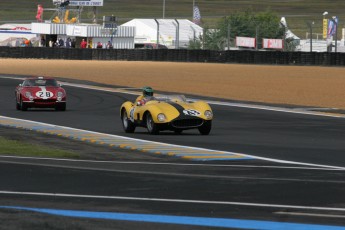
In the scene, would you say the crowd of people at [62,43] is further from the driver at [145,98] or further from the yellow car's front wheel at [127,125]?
the driver at [145,98]

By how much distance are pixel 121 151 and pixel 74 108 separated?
620 inches

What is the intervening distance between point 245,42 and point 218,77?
19.3 meters

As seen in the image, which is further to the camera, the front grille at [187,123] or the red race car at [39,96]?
the red race car at [39,96]

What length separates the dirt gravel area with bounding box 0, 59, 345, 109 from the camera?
3944 cm

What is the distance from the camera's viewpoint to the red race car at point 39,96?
31.6 meters

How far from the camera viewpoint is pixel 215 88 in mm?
44062

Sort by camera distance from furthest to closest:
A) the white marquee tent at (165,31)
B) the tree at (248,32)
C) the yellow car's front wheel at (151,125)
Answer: the white marquee tent at (165,31), the tree at (248,32), the yellow car's front wheel at (151,125)

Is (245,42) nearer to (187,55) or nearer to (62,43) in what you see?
(187,55)

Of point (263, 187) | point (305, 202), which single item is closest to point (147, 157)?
point (263, 187)

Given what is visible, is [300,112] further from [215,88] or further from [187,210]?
[187,210]

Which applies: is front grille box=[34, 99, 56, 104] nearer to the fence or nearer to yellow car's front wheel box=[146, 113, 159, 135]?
yellow car's front wheel box=[146, 113, 159, 135]

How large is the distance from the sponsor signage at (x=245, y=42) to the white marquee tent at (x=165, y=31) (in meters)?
25.6

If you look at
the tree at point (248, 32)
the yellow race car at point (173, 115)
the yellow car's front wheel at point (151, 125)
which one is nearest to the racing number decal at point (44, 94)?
the yellow race car at point (173, 115)

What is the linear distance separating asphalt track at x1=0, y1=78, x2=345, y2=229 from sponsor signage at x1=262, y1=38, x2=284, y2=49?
47472 millimetres
